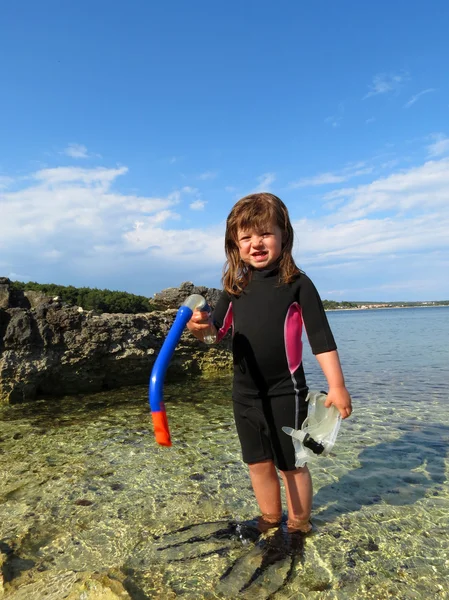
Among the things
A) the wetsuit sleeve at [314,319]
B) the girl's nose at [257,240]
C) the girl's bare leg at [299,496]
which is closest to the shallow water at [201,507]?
the girl's bare leg at [299,496]

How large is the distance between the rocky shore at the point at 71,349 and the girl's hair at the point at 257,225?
5.91m

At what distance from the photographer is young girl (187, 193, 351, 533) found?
263cm

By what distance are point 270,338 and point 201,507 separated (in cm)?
169

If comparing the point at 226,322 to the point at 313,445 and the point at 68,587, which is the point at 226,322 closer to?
the point at 313,445

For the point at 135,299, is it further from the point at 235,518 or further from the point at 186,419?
the point at 235,518

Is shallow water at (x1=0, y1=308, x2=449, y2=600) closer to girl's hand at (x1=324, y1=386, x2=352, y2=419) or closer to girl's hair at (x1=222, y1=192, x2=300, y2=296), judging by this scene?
girl's hand at (x1=324, y1=386, x2=352, y2=419)

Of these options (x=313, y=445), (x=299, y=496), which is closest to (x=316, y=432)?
(x=313, y=445)

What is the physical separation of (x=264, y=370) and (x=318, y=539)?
1295 millimetres

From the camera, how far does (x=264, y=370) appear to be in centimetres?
269

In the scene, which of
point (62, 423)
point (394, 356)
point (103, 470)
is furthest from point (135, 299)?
point (103, 470)

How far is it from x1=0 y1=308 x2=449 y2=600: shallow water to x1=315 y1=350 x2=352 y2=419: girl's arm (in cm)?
104

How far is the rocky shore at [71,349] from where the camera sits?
741cm

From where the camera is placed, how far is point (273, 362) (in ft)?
8.75

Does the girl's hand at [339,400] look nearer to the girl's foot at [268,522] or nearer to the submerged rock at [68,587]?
the girl's foot at [268,522]
